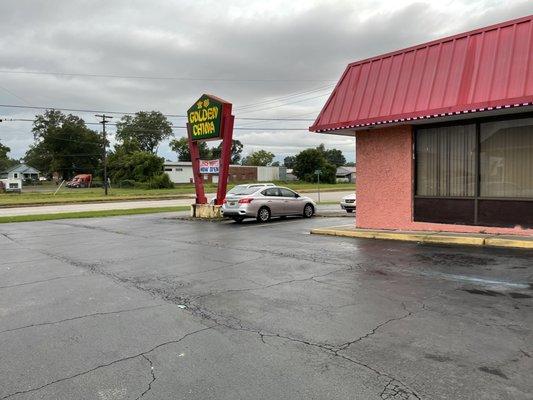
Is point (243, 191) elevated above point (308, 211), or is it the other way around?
point (243, 191)

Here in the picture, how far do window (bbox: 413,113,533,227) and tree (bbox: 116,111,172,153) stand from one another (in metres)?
113

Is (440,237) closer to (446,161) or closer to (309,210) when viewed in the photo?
(446,161)

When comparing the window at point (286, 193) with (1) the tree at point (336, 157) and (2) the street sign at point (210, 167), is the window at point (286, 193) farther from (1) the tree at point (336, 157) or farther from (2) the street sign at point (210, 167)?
(1) the tree at point (336, 157)

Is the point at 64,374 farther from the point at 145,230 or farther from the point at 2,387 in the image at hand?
the point at 145,230

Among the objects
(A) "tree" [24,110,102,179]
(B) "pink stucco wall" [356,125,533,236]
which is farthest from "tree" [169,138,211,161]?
(B) "pink stucco wall" [356,125,533,236]

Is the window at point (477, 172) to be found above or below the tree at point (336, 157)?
below

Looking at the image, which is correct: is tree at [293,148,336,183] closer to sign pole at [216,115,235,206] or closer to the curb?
sign pole at [216,115,235,206]

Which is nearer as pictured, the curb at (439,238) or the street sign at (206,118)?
the curb at (439,238)

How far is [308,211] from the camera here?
21.1m

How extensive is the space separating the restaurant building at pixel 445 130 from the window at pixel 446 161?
0.03 meters

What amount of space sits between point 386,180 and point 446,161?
1823 mm

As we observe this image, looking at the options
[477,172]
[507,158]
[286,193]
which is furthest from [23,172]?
[507,158]

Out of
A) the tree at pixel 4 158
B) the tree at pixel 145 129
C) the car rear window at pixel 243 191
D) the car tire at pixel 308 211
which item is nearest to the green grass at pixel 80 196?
the car rear window at pixel 243 191

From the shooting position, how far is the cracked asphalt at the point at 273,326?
12.7 ft
